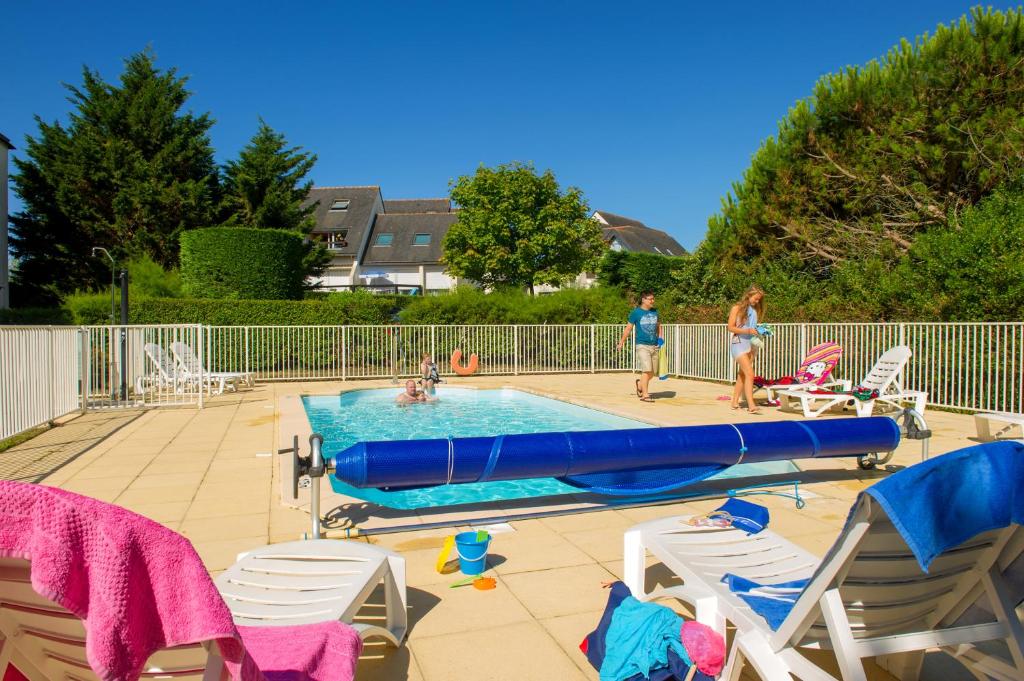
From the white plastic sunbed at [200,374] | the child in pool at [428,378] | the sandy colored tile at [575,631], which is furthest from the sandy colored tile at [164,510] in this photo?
the child in pool at [428,378]

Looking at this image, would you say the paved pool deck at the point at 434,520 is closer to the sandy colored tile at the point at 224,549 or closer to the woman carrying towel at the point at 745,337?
the sandy colored tile at the point at 224,549

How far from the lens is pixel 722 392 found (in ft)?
41.0

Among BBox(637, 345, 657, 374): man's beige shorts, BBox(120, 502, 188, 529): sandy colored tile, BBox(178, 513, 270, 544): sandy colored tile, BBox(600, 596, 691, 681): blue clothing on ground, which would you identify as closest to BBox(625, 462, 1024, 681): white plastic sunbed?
BBox(600, 596, 691, 681): blue clothing on ground

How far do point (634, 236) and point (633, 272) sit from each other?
15895mm

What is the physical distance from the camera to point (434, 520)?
4336mm

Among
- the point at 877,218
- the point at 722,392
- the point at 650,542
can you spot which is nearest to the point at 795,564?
the point at 650,542

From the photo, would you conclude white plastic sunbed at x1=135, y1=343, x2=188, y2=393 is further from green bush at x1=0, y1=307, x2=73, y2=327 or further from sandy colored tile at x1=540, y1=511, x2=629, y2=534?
sandy colored tile at x1=540, y1=511, x2=629, y2=534

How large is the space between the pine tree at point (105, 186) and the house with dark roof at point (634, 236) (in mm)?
23596

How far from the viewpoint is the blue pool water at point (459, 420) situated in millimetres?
6012

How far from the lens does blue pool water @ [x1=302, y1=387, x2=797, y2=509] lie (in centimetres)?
601

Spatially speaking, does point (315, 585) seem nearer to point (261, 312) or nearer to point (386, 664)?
point (386, 664)

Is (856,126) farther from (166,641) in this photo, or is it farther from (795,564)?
(166,641)

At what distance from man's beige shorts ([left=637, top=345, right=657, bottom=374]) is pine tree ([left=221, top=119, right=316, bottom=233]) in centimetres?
1786

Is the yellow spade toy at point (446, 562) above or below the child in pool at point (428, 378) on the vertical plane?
below
